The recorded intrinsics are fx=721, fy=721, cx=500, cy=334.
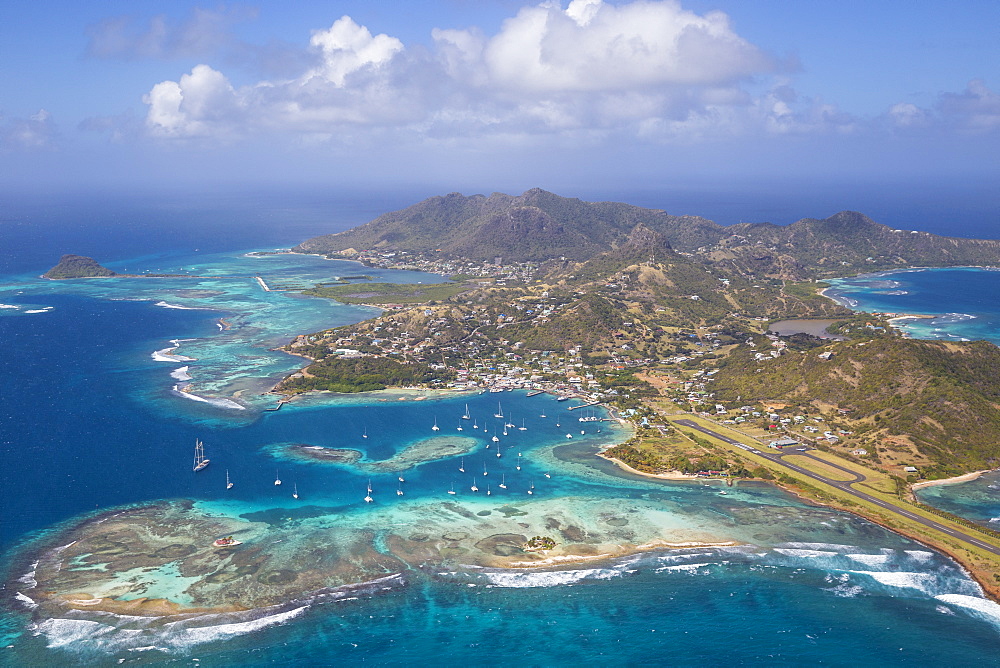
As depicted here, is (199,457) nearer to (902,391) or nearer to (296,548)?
(296,548)

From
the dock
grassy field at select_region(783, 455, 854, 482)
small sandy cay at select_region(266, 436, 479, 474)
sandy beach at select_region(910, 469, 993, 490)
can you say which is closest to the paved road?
grassy field at select_region(783, 455, 854, 482)

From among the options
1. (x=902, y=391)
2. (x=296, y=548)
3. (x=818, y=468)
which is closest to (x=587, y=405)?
(x=818, y=468)

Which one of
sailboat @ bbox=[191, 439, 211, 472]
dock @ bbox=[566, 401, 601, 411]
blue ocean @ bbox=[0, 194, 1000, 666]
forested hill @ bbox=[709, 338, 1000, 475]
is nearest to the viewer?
blue ocean @ bbox=[0, 194, 1000, 666]

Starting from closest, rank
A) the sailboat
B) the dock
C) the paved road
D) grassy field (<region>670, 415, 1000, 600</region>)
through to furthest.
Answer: grassy field (<region>670, 415, 1000, 600</region>) < the paved road < the sailboat < the dock

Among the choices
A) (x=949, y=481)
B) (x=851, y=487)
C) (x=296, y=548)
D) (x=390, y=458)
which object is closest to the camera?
(x=296, y=548)

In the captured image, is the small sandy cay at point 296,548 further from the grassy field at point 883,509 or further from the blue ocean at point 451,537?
the grassy field at point 883,509

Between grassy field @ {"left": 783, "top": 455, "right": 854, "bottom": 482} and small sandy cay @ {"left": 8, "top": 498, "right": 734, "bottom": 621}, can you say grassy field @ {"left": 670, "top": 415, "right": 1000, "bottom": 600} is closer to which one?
grassy field @ {"left": 783, "top": 455, "right": 854, "bottom": 482}
